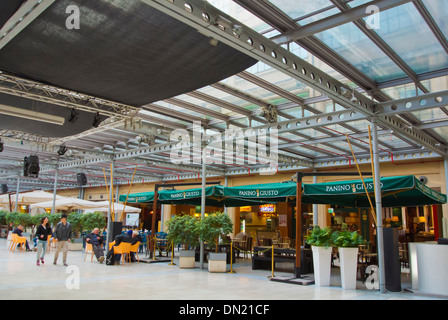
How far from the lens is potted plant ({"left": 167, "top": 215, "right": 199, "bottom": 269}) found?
37.8 ft

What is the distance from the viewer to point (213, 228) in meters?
11.2

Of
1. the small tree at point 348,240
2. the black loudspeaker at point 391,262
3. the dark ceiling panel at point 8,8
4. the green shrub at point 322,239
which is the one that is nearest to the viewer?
the dark ceiling panel at point 8,8

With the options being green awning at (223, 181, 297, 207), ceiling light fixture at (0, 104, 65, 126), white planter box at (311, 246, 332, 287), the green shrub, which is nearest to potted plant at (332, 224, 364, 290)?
the green shrub

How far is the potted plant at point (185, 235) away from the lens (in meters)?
11.5

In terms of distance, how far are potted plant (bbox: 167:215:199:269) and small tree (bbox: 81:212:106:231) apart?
667 centimetres

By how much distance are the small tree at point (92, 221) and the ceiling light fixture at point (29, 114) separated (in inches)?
362

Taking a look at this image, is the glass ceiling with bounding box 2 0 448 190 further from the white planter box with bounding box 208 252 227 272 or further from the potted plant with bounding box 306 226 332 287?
the white planter box with bounding box 208 252 227 272

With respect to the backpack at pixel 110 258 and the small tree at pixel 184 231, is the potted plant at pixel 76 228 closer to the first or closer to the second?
the backpack at pixel 110 258

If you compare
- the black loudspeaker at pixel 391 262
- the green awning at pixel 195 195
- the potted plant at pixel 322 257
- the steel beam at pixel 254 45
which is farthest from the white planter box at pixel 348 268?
the green awning at pixel 195 195

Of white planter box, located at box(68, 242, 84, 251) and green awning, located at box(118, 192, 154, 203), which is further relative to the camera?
white planter box, located at box(68, 242, 84, 251)

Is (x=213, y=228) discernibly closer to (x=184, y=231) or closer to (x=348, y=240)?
(x=184, y=231)

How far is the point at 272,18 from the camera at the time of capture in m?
5.98

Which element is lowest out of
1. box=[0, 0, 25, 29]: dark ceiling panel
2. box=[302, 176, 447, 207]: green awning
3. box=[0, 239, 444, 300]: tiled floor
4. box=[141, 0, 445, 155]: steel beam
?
box=[0, 239, 444, 300]: tiled floor

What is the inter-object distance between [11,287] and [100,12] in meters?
5.90
